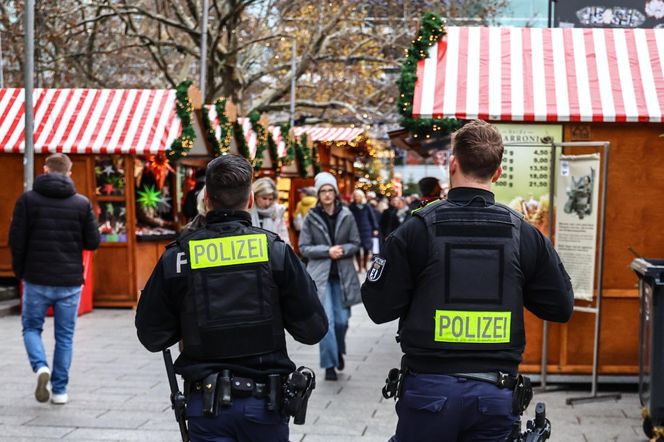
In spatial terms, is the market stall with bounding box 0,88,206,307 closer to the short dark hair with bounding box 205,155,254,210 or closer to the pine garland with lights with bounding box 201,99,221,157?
the pine garland with lights with bounding box 201,99,221,157

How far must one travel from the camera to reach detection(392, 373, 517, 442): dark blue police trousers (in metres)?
3.11

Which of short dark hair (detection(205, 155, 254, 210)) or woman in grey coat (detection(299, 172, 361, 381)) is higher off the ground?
short dark hair (detection(205, 155, 254, 210))

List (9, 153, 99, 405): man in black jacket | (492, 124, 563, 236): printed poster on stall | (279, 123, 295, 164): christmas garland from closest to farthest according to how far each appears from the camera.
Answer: (9, 153, 99, 405): man in black jacket, (492, 124, 563, 236): printed poster on stall, (279, 123, 295, 164): christmas garland

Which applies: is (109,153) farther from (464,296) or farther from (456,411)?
(456,411)

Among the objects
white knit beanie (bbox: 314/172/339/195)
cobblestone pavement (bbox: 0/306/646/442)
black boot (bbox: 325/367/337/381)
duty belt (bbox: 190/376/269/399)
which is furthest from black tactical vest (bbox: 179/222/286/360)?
white knit beanie (bbox: 314/172/339/195)

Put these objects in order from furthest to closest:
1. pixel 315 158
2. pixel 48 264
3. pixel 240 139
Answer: pixel 315 158, pixel 240 139, pixel 48 264

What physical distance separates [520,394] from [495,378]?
0.40 feet

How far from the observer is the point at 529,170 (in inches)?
288

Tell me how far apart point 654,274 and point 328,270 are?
3.04 metres

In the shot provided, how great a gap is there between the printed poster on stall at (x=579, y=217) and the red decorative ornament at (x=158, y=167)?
8.08 metres

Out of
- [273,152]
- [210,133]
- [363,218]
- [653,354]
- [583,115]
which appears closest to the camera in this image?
[653,354]

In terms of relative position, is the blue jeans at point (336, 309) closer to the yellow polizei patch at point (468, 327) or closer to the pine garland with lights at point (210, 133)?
the yellow polizei patch at point (468, 327)

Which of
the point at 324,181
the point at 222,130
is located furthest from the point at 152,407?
the point at 222,130

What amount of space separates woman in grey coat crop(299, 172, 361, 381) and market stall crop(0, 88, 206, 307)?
498 centimetres
